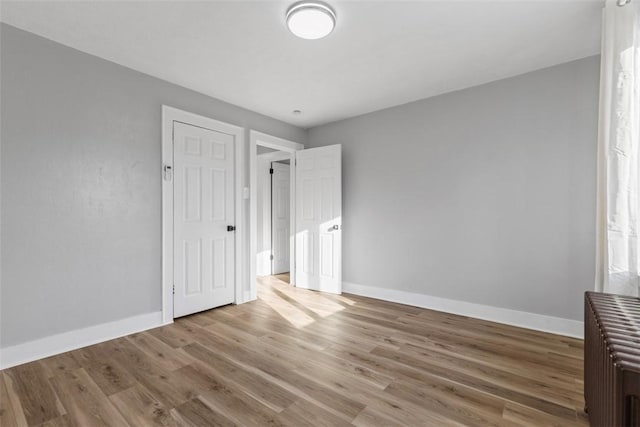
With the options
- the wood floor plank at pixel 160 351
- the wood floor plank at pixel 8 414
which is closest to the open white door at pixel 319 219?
the wood floor plank at pixel 160 351

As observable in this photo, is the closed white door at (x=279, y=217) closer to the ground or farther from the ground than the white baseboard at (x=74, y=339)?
farther from the ground

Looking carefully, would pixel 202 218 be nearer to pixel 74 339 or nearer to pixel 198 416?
pixel 74 339

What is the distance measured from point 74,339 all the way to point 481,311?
3.95 m

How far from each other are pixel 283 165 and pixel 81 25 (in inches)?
151

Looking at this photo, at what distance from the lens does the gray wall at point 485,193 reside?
2.73 meters

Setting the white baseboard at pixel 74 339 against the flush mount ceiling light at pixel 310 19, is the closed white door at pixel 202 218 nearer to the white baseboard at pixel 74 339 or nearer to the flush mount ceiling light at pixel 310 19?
the white baseboard at pixel 74 339

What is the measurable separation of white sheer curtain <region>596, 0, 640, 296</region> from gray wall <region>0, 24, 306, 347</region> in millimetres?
3701

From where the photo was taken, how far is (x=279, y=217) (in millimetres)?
5773

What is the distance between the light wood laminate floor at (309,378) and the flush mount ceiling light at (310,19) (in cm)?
249

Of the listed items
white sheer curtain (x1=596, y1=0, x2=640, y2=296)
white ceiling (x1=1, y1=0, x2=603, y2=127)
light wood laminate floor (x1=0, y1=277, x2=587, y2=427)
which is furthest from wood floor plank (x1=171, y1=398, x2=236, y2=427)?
white ceiling (x1=1, y1=0, x2=603, y2=127)

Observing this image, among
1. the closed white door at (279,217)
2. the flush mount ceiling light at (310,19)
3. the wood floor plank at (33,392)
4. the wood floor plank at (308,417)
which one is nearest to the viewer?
the wood floor plank at (308,417)

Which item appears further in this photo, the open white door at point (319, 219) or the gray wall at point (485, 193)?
the open white door at point (319, 219)

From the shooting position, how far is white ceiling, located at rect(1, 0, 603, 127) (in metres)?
2.03

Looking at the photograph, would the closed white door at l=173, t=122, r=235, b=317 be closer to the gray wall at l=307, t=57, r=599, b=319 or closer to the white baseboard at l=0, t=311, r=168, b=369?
the white baseboard at l=0, t=311, r=168, b=369
